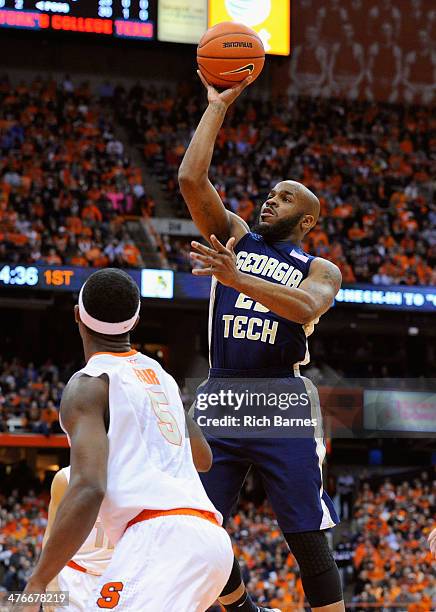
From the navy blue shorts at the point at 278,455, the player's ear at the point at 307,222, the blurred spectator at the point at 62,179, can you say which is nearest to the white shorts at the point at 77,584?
the navy blue shorts at the point at 278,455

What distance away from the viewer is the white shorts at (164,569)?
9.88ft

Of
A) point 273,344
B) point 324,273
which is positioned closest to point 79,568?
point 273,344

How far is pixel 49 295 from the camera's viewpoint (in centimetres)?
1878

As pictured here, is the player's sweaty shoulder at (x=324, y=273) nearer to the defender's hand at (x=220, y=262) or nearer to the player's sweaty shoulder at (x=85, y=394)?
the defender's hand at (x=220, y=262)

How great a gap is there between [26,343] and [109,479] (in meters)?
17.7

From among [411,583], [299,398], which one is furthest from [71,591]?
[411,583]

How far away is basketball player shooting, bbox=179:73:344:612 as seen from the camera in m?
4.76

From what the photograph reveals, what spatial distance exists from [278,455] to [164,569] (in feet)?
6.16

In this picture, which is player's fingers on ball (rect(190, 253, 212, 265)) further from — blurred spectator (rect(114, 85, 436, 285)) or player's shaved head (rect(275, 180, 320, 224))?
blurred spectator (rect(114, 85, 436, 285))

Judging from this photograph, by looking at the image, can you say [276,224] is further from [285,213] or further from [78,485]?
[78,485]

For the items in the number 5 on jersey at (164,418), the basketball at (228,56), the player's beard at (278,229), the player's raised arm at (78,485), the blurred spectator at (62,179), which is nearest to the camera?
the player's raised arm at (78,485)

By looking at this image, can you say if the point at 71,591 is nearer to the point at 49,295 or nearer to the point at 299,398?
the point at 299,398

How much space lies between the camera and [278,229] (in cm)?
530

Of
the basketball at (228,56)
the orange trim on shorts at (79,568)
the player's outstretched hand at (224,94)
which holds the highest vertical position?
the basketball at (228,56)
